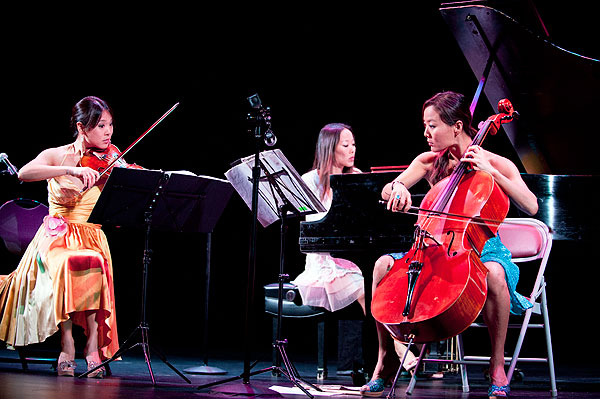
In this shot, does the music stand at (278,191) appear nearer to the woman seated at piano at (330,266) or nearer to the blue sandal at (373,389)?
the blue sandal at (373,389)

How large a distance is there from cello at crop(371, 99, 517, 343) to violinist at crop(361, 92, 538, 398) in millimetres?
88

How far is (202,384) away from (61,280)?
941 mm

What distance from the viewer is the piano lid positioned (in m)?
3.62

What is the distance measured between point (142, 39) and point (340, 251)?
11.7 ft

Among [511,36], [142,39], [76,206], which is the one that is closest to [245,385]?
[76,206]

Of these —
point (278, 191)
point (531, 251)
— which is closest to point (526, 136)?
point (531, 251)

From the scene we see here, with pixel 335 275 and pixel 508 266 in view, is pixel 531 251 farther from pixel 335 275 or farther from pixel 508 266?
pixel 335 275

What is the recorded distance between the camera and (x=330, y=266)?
4039mm

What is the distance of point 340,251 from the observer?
326 cm

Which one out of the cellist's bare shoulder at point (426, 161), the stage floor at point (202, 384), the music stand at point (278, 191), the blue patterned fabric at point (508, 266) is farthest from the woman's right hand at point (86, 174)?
the blue patterned fabric at point (508, 266)

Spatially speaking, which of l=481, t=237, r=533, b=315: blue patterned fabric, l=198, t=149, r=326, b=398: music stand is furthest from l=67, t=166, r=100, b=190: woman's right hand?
l=481, t=237, r=533, b=315: blue patterned fabric

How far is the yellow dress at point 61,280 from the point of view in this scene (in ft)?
12.0

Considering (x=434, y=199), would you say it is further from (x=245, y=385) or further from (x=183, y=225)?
(x=183, y=225)

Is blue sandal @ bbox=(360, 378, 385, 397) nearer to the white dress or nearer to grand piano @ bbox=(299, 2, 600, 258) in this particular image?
grand piano @ bbox=(299, 2, 600, 258)
